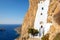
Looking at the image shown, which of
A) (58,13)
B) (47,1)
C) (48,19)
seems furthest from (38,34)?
(58,13)

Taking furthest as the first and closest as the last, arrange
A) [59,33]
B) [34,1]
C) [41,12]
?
[34,1]
[41,12]
[59,33]

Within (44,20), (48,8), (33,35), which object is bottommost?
(33,35)

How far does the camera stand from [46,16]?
5206 cm

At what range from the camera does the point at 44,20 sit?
170ft

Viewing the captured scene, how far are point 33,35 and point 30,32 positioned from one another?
1099 millimetres

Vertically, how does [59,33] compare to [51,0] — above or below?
below

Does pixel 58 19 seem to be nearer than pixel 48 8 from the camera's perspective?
Yes

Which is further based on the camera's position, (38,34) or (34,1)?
(34,1)

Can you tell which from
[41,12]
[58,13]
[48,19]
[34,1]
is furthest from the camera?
[34,1]

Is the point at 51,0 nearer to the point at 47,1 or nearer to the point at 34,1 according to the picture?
A: the point at 47,1

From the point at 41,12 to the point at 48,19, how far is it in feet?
13.3

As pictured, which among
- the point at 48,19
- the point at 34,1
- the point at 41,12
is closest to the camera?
the point at 48,19

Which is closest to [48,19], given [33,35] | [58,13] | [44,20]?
[44,20]

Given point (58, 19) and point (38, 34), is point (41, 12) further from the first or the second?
point (58, 19)
